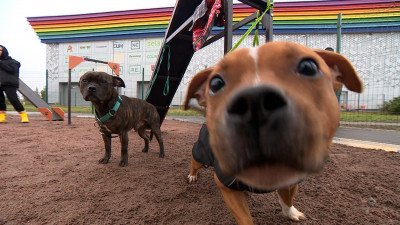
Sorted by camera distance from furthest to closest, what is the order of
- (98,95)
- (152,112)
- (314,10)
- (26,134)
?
(314,10) → (26,134) → (152,112) → (98,95)

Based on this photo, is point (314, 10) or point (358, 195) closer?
point (358, 195)

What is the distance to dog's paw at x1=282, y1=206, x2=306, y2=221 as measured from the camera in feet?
5.29

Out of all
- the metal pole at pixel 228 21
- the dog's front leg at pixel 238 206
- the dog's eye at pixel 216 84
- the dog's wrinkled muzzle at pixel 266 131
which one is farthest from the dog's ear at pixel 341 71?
the metal pole at pixel 228 21

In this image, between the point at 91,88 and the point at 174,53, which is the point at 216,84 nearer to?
the point at 91,88

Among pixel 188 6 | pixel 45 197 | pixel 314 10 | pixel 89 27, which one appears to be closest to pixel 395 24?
pixel 314 10

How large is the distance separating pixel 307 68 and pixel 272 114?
425 mm

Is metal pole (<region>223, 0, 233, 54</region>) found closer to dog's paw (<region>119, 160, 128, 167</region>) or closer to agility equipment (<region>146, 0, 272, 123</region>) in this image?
agility equipment (<region>146, 0, 272, 123</region>)

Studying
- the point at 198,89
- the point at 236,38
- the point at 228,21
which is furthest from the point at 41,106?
the point at 236,38

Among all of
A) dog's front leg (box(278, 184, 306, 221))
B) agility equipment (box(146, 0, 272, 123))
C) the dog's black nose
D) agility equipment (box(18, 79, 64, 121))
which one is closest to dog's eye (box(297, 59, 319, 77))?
dog's front leg (box(278, 184, 306, 221))

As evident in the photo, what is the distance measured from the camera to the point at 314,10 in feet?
47.1

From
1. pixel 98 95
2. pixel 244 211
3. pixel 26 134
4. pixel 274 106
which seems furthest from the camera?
pixel 26 134

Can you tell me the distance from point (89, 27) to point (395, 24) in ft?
70.8

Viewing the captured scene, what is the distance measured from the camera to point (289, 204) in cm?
161

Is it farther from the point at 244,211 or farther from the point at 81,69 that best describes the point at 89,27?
the point at 244,211
